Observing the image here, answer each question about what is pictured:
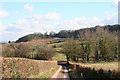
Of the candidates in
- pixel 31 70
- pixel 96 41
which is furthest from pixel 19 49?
pixel 31 70

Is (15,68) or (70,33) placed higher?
(70,33)

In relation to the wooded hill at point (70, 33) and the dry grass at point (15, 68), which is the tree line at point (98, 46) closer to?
the wooded hill at point (70, 33)

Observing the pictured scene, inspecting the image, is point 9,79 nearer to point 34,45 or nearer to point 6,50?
point 6,50

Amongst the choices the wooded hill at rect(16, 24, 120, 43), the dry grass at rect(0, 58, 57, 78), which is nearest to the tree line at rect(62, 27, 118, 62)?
the wooded hill at rect(16, 24, 120, 43)

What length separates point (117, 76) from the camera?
7652 millimetres

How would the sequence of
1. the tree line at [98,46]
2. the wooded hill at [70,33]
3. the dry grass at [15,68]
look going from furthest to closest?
1. the wooded hill at [70,33]
2. the tree line at [98,46]
3. the dry grass at [15,68]

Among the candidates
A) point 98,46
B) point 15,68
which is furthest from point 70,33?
point 15,68

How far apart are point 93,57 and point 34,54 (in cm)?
2252

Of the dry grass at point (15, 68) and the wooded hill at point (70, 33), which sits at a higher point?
the wooded hill at point (70, 33)

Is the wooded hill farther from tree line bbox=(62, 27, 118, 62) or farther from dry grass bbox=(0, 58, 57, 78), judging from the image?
dry grass bbox=(0, 58, 57, 78)

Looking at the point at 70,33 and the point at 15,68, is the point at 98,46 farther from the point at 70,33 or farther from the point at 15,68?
the point at 70,33

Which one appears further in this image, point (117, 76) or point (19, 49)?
point (19, 49)

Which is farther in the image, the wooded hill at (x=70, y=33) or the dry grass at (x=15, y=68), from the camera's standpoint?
the wooded hill at (x=70, y=33)

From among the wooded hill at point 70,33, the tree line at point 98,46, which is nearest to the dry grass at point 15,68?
the tree line at point 98,46
